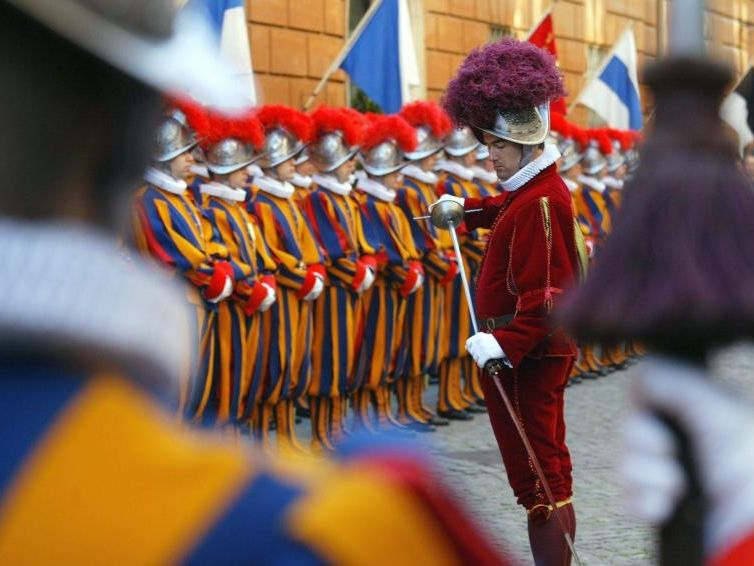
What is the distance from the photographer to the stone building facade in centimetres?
1490

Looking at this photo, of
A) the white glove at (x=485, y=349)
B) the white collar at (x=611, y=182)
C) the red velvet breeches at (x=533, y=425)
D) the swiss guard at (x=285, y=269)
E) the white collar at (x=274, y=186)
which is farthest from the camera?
the white collar at (x=611, y=182)

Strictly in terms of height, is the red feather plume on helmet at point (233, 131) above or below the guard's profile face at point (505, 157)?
above

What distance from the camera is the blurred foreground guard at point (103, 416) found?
104 centimetres

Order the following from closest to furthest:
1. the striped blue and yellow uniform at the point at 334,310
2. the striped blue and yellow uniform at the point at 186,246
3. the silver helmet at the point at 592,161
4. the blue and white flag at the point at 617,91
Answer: the striped blue and yellow uniform at the point at 186,246 → the striped blue and yellow uniform at the point at 334,310 → the silver helmet at the point at 592,161 → the blue and white flag at the point at 617,91

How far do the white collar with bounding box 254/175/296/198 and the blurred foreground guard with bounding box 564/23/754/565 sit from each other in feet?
23.5

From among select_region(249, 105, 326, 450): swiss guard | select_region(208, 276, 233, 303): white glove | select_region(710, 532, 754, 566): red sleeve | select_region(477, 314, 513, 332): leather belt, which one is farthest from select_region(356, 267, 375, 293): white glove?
select_region(710, 532, 754, 566): red sleeve

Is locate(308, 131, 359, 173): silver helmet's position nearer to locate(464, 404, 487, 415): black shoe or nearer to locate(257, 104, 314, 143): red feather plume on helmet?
locate(257, 104, 314, 143): red feather plume on helmet

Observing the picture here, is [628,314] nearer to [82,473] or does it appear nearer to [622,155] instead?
[82,473]

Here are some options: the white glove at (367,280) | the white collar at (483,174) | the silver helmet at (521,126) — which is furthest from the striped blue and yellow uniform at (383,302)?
the silver helmet at (521,126)

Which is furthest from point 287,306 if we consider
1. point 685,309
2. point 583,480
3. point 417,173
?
point 685,309

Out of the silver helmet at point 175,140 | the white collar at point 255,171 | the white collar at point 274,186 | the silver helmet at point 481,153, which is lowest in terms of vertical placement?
the white collar at point 274,186

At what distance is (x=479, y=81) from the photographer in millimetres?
5551

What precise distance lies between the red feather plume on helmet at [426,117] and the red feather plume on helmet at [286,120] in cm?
159

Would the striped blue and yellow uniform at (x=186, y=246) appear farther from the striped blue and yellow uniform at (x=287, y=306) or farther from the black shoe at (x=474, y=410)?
the black shoe at (x=474, y=410)
